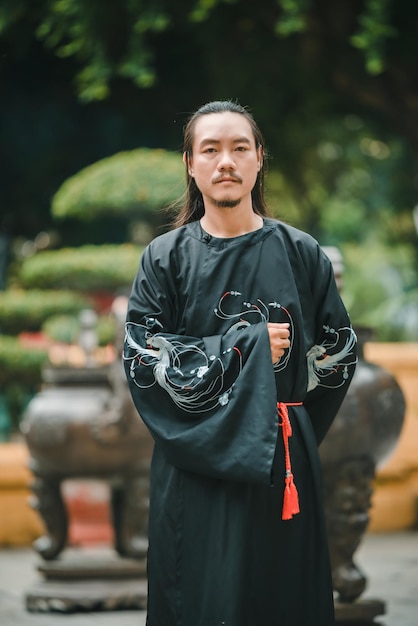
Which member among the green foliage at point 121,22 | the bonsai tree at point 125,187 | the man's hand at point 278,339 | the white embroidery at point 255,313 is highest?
the green foliage at point 121,22

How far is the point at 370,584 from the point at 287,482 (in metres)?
2.51

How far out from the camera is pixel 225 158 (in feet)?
8.59

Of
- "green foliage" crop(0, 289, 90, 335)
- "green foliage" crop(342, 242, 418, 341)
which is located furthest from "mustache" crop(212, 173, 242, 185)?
"green foliage" crop(342, 242, 418, 341)

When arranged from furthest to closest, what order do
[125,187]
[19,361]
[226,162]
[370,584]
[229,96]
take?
[229,96] < [19,361] < [125,187] < [370,584] < [226,162]

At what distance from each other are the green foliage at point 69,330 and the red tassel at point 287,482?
5432 mm

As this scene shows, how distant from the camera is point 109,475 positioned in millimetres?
4508

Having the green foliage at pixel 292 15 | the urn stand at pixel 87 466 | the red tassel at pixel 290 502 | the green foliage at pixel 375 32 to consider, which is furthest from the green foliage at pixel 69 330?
the red tassel at pixel 290 502

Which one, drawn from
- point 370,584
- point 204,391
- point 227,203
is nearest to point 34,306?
point 370,584

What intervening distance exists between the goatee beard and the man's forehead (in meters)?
0.14

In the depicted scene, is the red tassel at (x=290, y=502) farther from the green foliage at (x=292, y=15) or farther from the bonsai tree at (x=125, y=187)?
the bonsai tree at (x=125, y=187)

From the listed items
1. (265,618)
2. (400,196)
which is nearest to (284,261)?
(265,618)

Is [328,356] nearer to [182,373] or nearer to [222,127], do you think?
[182,373]

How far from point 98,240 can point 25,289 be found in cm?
192

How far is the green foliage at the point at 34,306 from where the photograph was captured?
322 inches
